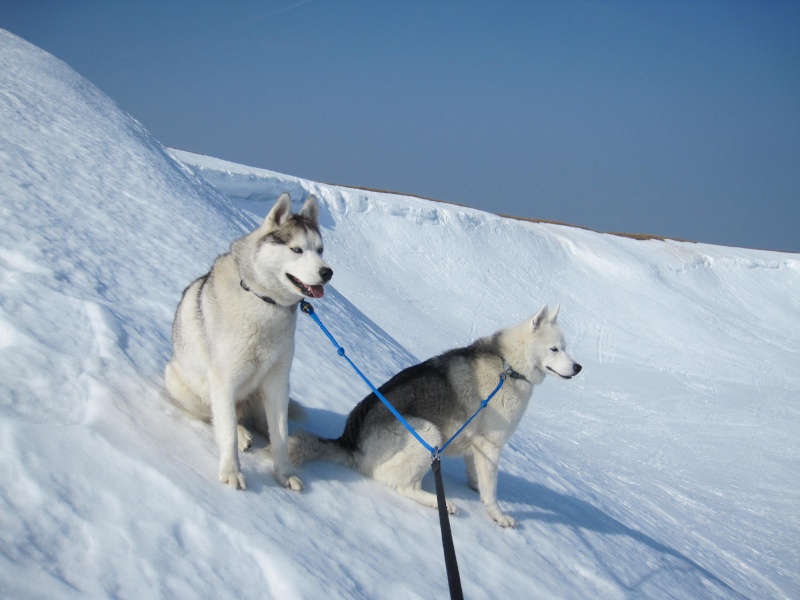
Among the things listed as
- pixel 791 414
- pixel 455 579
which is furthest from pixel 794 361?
pixel 455 579

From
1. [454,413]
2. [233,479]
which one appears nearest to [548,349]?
[454,413]

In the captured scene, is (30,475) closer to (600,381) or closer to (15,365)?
(15,365)

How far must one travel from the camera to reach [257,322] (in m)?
2.95

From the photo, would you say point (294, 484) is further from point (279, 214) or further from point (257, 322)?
point (279, 214)

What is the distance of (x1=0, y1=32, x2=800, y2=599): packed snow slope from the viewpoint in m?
2.35

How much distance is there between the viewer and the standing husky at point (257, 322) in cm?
290

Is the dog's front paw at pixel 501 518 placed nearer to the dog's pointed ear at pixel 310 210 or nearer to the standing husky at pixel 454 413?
the standing husky at pixel 454 413

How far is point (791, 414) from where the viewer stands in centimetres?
1326

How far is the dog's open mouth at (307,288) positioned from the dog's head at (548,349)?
5.84ft

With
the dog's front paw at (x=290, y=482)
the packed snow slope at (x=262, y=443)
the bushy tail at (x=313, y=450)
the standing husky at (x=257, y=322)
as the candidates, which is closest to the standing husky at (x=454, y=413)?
the bushy tail at (x=313, y=450)

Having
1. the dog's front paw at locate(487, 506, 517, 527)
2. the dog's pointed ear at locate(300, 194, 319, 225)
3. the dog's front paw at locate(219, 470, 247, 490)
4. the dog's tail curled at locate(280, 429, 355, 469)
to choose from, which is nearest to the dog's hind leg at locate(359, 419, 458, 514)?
the dog's tail curled at locate(280, 429, 355, 469)

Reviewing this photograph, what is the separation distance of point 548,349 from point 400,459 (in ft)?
4.29

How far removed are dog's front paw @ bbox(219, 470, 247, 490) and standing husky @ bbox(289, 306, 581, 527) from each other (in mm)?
537

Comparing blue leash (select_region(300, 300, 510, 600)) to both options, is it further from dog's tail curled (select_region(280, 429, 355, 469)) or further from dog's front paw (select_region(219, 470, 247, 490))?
dog's front paw (select_region(219, 470, 247, 490))
